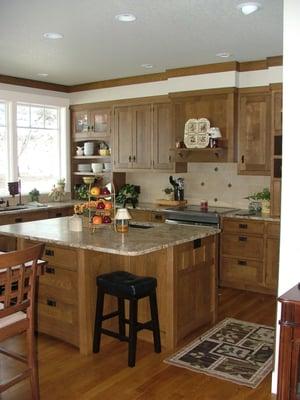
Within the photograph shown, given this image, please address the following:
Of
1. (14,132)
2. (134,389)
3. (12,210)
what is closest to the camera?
(134,389)

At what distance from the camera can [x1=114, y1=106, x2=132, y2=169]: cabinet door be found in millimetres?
6273

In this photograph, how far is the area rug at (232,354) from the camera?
321cm

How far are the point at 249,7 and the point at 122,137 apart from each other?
10.8ft

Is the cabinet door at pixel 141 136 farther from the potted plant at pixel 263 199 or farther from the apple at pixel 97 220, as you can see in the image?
the apple at pixel 97 220

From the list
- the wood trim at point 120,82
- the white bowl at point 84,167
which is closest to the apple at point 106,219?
the wood trim at point 120,82

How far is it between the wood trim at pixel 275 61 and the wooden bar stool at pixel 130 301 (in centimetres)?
288

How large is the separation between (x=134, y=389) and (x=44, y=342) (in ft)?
3.59

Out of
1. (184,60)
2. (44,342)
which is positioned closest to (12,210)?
(44,342)

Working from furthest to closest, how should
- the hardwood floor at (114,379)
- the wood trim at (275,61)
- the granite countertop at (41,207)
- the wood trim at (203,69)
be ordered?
the granite countertop at (41,207)
the wood trim at (203,69)
the wood trim at (275,61)
the hardwood floor at (114,379)

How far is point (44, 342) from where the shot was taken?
3771mm

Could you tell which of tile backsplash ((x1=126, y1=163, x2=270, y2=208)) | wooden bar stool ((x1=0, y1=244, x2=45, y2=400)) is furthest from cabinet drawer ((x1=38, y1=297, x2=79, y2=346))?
tile backsplash ((x1=126, y1=163, x2=270, y2=208))

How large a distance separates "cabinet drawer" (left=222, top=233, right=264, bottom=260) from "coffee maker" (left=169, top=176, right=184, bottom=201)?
40.7 inches

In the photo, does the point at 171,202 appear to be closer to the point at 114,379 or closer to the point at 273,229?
the point at 273,229

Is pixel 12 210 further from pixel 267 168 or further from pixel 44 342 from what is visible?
pixel 267 168
